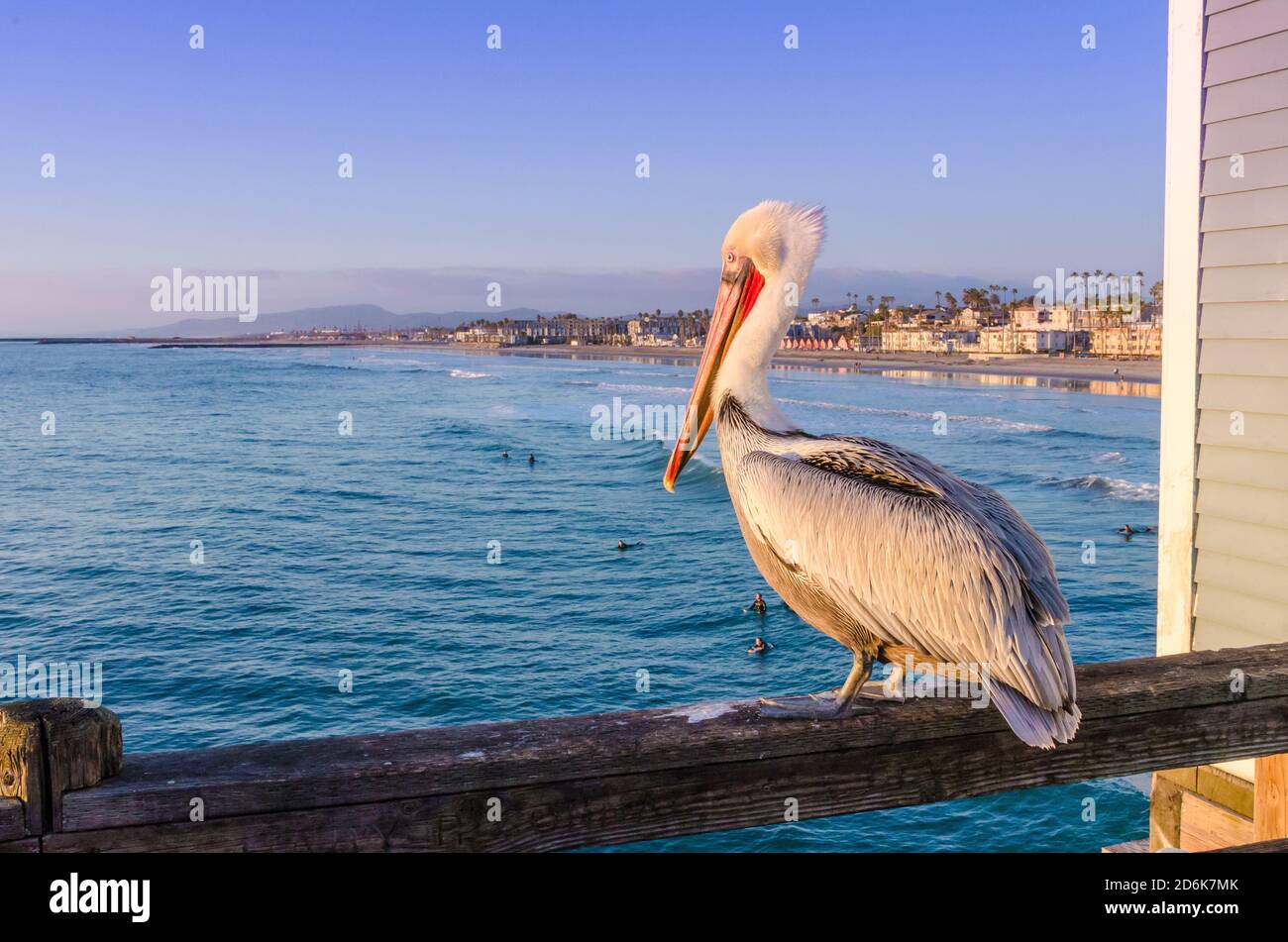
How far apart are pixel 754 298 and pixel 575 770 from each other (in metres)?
1.63

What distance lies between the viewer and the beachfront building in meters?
4.66

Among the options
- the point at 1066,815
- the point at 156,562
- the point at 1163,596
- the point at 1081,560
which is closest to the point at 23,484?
the point at 156,562

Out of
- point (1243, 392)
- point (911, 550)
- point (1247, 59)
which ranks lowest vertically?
point (911, 550)

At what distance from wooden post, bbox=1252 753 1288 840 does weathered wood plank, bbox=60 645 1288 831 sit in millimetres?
243

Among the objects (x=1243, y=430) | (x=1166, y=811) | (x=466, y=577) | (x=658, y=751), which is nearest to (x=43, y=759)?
(x=658, y=751)

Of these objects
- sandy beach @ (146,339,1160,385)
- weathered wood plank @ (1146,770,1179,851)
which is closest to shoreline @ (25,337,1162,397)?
sandy beach @ (146,339,1160,385)

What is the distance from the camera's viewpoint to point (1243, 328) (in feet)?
15.8

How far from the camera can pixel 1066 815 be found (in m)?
12.7

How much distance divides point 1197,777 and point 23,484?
46.3m

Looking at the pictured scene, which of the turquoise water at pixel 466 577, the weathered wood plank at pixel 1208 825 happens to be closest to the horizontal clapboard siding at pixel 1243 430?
the weathered wood plank at pixel 1208 825

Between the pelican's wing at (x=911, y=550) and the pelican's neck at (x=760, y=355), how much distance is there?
18cm

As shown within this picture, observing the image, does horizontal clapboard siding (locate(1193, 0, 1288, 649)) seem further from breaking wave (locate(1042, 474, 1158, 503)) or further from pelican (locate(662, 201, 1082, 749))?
breaking wave (locate(1042, 474, 1158, 503))

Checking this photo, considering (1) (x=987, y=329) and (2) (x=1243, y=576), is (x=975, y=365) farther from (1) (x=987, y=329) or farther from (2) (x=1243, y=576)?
(2) (x=1243, y=576)

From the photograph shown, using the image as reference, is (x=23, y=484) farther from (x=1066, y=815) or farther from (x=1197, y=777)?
(x=1197, y=777)
